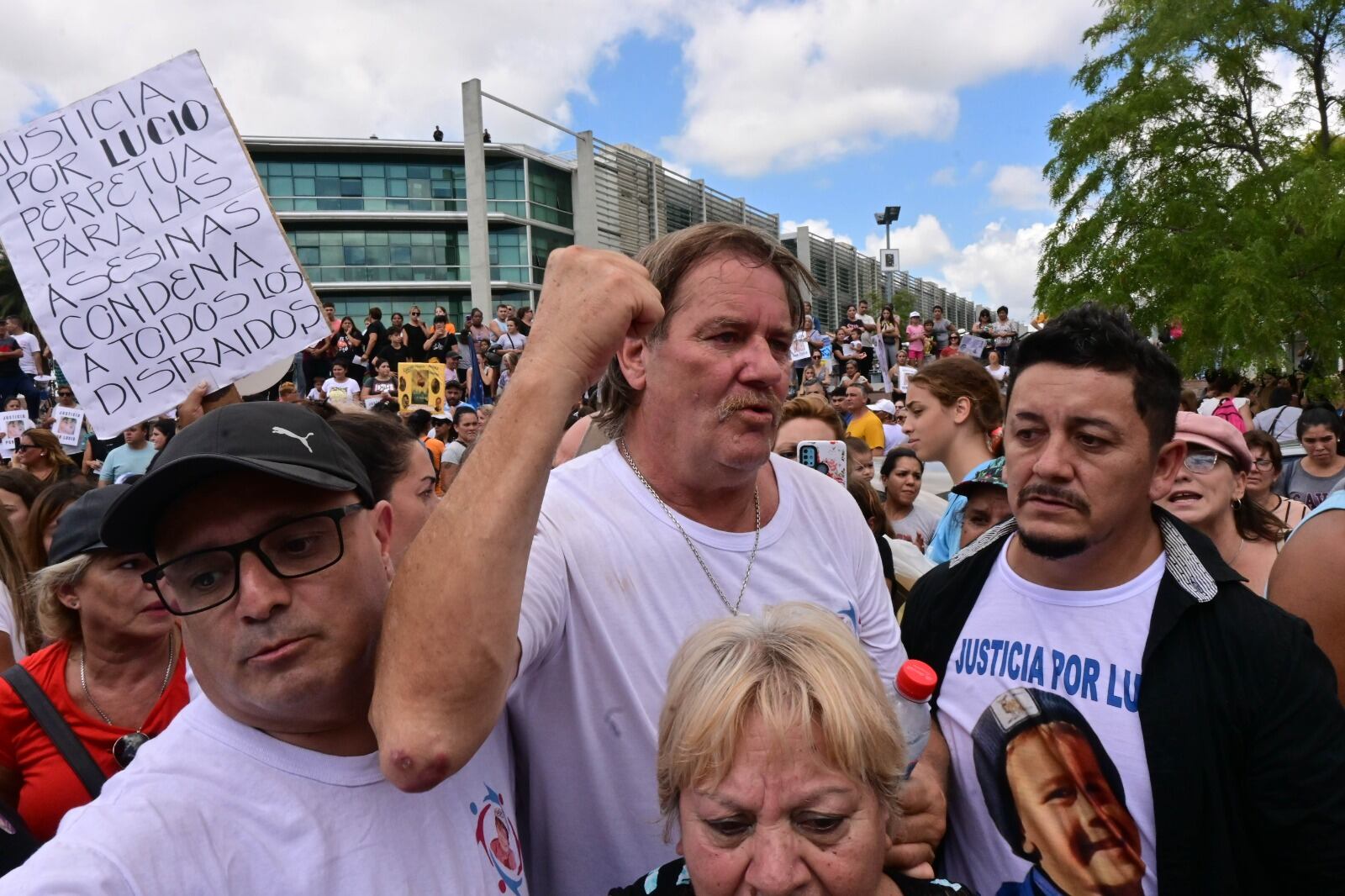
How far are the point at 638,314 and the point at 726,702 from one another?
658 mm

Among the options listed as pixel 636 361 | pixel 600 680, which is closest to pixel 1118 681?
pixel 600 680

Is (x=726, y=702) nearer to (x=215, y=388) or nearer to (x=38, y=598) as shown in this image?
(x=215, y=388)

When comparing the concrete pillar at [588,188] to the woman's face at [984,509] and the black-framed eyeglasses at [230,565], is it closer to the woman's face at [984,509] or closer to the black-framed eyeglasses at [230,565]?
the woman's face at [984,509]

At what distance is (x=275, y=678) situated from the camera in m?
1.36

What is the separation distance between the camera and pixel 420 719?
1.22 meters

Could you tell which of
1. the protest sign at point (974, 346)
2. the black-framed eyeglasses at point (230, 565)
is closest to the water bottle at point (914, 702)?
the black-framed eyeglasses at point (230, 565)

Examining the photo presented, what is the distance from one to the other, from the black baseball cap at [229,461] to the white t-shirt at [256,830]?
0.30 meters

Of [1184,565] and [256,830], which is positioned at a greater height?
[1184,565]

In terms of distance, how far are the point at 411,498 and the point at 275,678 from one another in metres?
1.20

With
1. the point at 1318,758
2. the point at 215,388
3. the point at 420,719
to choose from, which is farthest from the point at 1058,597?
the point at 215,388

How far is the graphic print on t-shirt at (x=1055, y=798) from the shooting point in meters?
1.85

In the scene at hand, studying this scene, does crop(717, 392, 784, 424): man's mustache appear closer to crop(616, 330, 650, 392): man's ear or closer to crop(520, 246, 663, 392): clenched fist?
crop(616, 330, 650, 392): man's ear

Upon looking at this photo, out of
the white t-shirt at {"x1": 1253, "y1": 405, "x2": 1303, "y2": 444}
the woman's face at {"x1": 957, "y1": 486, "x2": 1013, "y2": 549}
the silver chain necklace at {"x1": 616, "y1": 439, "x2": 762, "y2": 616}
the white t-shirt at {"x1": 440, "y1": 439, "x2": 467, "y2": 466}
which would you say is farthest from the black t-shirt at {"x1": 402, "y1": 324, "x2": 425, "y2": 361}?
the silver chain necklace at {"x1": 616, "y1": 439, "x2": 762, "y2": 616}

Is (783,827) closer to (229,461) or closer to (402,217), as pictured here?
(229,461)
